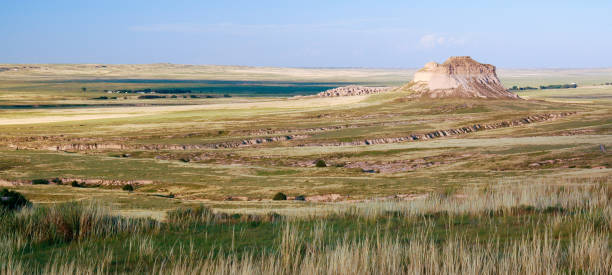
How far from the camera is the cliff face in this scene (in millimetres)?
115938

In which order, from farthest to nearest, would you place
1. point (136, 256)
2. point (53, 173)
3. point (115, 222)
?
point (53, 173), point (115, 222), point (136, 256)

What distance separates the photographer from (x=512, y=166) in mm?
45188

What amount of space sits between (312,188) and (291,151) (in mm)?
24558

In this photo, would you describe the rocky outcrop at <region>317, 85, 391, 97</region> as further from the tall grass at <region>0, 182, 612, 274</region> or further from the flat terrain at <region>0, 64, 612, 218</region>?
the tall grass at <region>0, 182, 612, 274</region>

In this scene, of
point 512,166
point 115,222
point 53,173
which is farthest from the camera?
point 53,173

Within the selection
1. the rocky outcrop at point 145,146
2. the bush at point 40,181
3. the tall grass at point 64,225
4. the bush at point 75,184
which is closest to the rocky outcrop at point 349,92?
the rocky outcrop at point 145,146

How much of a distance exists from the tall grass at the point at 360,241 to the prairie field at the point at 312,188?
0.06m

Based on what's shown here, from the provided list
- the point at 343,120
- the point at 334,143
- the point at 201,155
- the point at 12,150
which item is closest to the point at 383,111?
the point at 343,120

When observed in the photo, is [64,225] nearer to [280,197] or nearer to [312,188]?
[280,197]

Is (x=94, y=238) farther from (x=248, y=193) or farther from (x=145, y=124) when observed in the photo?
(x=145, y=124)

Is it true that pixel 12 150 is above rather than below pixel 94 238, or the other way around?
below

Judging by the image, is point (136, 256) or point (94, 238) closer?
point (136, 256)

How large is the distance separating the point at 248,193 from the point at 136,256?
25877mm

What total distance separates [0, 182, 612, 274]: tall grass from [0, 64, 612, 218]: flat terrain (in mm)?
9108
